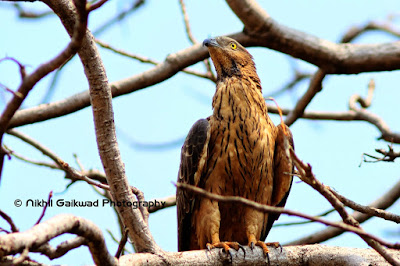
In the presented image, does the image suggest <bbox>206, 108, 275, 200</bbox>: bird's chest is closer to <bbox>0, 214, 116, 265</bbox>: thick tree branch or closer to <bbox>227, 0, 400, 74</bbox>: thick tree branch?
<bbox>227, 0, 400, 74</bbox>: thick tree branch

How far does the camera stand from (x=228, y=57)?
647cm

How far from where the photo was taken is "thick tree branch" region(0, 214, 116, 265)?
2.56 meters

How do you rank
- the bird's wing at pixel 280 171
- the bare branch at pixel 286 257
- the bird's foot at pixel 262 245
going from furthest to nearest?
the bird's wing at pixel 280 171
the bird's foot at pixel 262 245
the bare branch at pixel 286 257

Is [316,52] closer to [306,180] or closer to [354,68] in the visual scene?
[354,68]

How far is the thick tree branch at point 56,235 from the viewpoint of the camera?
256cm

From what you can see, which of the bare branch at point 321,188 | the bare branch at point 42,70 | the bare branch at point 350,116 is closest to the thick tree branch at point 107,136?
the bare branch at point 42,70

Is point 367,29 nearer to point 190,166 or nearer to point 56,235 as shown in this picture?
point 190,166

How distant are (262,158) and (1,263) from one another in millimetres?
3389

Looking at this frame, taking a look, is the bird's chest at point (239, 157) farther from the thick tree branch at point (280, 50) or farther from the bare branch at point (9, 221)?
the bare branch at point (9, 221)

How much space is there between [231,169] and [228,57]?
62.4 inches

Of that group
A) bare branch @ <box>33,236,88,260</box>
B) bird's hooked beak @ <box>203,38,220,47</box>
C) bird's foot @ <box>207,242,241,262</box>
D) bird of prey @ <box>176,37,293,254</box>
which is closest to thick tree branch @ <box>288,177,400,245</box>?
bird of prey @ <box>176,37,293,254</box>

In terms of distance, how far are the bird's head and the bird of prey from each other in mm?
396

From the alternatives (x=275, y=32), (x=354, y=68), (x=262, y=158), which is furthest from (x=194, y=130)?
(x=354, y=68)

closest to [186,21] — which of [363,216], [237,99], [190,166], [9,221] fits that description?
[237,99]
